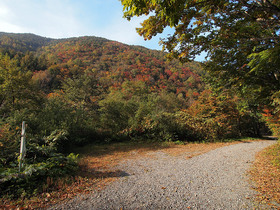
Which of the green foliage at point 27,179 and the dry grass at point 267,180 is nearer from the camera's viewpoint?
the dry grass at point 267,180

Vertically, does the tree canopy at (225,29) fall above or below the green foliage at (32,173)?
above

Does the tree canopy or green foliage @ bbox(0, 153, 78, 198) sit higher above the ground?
the tree canopy

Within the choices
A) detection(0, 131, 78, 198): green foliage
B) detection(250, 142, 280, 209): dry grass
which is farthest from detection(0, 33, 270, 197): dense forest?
detection(250, 142, 280, 209): dry grass

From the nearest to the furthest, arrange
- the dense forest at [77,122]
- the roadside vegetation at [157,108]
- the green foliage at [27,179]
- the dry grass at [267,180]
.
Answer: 1. the dry grass at [267,180]
2. the green foliage at [27,179]
3. the roadside vegetation at [157,108]
4. the dense forest at [77,122]

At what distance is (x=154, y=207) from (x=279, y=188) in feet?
9.77

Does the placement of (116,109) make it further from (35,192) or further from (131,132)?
(35,192)

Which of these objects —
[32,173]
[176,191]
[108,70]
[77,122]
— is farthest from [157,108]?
[108,70]

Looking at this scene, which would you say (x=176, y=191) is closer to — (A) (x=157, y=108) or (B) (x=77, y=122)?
(B) (x=77, y=122)

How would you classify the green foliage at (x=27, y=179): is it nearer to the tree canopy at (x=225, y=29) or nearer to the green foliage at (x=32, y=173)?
the green foliage at (x=32, y=173)

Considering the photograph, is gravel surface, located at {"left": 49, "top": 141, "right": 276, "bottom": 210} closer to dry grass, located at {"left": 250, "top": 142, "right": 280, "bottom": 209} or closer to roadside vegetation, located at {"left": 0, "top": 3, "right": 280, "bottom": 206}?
dry grass, located at {"left": 250, "top": 142, "right": 280, "bottom": 209}

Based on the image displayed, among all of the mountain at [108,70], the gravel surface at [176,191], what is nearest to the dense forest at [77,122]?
the gravel surface at [176,191]

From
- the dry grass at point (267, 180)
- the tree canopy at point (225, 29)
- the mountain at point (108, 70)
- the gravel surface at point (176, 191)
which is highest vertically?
the mountain at point (108, 70)

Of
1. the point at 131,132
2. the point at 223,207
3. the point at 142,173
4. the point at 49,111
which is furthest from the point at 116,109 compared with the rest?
the point at 223,207

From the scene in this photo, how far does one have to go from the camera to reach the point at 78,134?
10227mm
